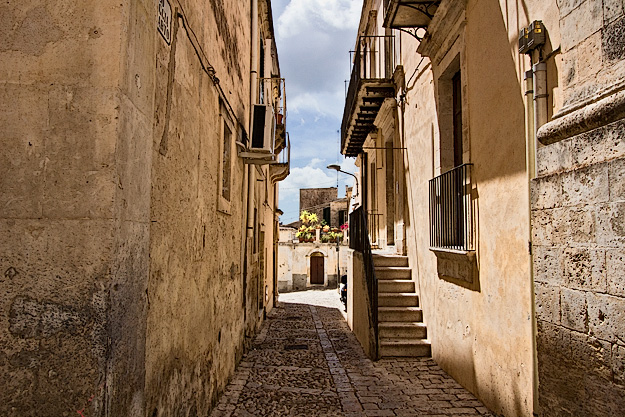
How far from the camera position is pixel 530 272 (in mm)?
4309

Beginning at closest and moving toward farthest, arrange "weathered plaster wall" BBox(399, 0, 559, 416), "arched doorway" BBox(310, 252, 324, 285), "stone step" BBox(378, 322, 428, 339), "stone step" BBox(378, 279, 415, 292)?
"weathered plaster wall" BBox(399, 0, 559, 416), "stone step" BBox(378, 322, 428, 339), "stone step" BBox(378, 279, 415, 292), "arched doorway" BBox(310, 252, 324, 285)

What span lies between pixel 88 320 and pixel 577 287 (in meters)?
2.91

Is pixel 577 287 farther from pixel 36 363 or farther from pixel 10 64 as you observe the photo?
pixel 10 64

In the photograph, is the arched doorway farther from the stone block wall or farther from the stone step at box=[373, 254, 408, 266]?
the stone block wall

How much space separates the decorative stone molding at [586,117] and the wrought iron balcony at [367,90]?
6.79 m

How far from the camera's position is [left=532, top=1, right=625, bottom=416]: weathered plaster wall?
269 centimetres

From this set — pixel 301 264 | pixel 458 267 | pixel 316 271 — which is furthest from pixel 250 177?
pixel 316 271

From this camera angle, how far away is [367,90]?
1061 cm

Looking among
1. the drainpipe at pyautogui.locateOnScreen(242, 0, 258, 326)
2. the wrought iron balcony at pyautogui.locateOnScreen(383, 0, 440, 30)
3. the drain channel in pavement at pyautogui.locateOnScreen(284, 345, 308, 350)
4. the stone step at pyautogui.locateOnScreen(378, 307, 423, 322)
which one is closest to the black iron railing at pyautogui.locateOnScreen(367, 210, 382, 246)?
the drain channel in pavement at pyautogui.locateOnScreen(284, 345, 308, 350)

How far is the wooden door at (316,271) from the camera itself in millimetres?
31203

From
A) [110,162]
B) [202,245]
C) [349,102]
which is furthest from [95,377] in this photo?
[349,102]

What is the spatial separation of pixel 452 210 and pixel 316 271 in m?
25.2

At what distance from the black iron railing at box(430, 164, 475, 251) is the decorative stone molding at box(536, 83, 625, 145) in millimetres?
2650

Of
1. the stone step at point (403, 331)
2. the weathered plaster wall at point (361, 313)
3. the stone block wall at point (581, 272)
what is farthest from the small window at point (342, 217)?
the stone block wall at point (581, 272)
